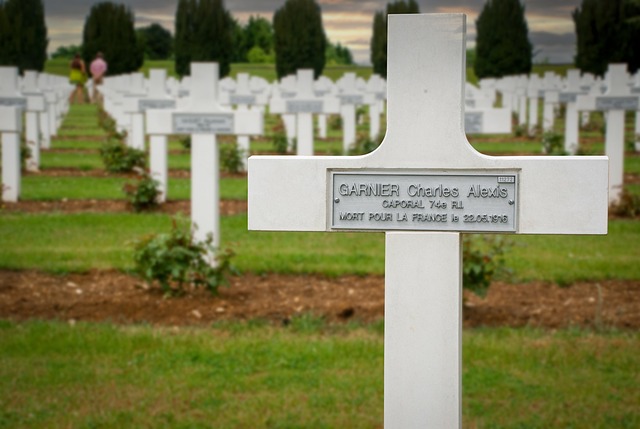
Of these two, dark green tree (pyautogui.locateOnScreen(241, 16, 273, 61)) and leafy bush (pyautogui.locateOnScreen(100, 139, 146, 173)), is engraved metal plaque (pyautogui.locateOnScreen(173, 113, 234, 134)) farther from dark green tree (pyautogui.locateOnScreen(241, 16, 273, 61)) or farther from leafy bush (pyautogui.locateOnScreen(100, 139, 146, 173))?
dark green tree (pyautogui.locateOnScreen(241, 16, 273, 61))

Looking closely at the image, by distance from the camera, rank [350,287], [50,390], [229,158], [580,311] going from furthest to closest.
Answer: [229,158] < [350,287] < [580,311] < [50,390]

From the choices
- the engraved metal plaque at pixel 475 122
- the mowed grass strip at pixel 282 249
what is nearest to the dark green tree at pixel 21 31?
the mowed grass strip at pixel 282 249

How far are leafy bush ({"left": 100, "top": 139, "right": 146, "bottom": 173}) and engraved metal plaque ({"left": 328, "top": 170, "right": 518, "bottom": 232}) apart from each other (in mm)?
13503

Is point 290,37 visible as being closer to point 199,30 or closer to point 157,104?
point 199,30

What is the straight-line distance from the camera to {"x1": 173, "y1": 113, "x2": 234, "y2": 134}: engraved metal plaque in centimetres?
880

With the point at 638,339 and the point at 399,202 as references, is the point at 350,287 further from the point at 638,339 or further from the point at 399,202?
the point at 399,202

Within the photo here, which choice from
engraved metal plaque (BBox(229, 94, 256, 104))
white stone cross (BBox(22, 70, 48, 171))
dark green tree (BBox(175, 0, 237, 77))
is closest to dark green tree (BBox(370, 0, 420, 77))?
dark green tree (BBox(175, 0, 237, 77))

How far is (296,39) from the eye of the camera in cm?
4491

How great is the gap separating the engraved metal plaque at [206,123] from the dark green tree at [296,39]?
35948mm

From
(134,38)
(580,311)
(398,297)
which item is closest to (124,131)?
(580,311)

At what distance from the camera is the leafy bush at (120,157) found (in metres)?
17.2

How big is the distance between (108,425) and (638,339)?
3.31 meters

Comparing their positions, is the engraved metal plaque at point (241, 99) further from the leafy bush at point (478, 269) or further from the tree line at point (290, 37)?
the leafy bush at point (478, 269)

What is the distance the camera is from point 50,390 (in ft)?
19.7
